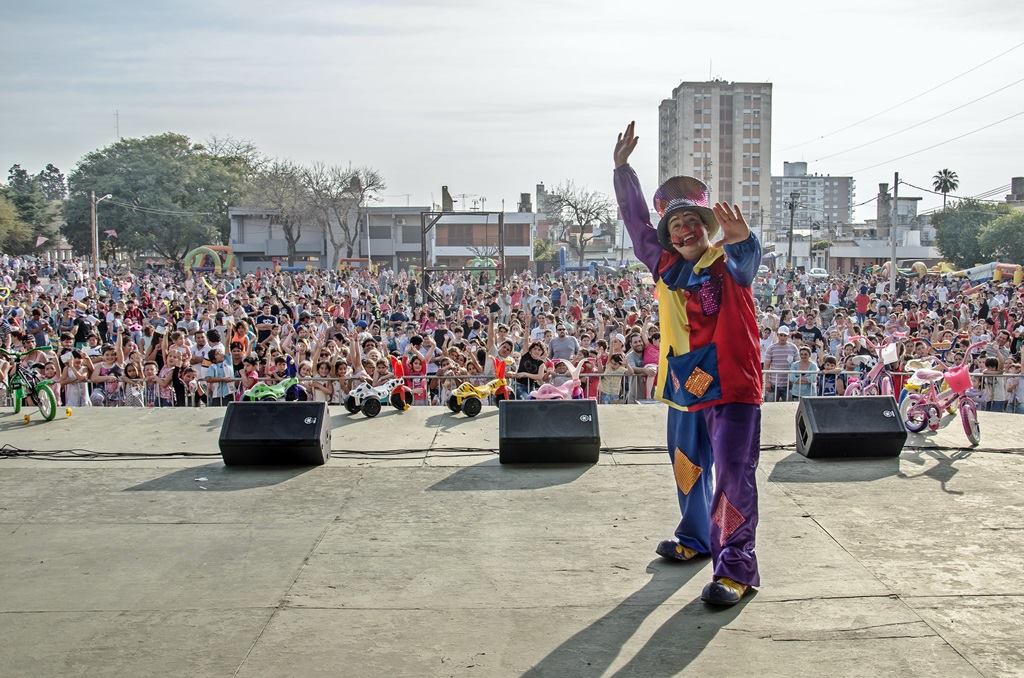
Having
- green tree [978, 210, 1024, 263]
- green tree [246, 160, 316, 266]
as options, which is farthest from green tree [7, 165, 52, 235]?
green tree [978, 210, 1024, 263]

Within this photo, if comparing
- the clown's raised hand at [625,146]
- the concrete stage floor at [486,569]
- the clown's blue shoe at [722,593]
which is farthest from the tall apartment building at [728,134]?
the clown's blue shoe at [722,593]

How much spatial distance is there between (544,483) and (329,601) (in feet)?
9.60

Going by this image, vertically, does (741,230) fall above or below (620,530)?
above

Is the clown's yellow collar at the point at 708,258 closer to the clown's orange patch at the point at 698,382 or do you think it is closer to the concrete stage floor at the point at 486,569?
the clown's orange patch at the point at 698,382

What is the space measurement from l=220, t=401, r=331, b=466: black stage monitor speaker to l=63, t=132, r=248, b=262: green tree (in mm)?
63984

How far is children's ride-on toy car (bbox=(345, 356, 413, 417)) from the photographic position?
34.8 feet

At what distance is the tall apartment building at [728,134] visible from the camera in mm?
119438

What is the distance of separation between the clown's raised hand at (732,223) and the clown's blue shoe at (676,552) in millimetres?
1793

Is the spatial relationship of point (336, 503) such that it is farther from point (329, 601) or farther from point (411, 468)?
point (329, 601)

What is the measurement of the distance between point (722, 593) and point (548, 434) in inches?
137

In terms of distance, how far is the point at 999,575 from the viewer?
5.49 metres

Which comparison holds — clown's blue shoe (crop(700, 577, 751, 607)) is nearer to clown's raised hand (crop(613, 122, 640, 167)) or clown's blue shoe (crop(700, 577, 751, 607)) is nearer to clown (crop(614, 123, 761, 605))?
clown (crop(614, 123, 761, 605))

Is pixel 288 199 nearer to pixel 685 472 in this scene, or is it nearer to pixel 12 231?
pixel 12 231

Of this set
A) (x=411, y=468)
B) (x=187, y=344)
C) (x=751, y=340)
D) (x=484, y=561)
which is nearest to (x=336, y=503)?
(x=411, y=468)
